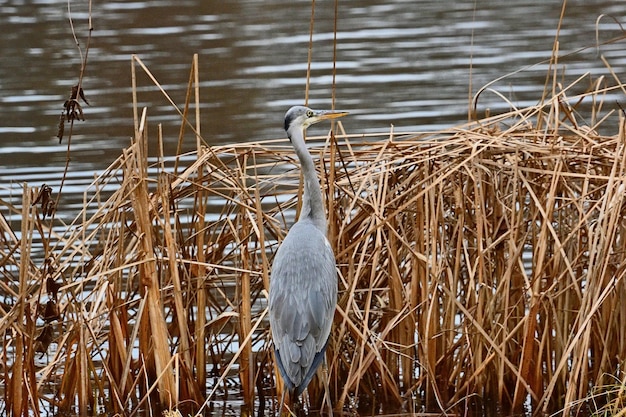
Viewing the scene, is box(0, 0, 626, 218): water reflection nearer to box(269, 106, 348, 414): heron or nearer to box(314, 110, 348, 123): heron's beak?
box(314, 110, 348, 123): heron's beak

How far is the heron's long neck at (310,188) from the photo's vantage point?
500 centimetres

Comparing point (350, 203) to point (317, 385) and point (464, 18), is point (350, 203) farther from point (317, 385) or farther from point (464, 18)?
point (464, 18)

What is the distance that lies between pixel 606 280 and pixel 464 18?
12491 mm

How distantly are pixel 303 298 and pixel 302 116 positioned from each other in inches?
34.9

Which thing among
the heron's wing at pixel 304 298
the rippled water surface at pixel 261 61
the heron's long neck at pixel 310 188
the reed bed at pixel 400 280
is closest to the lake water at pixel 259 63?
the rippled water surface at pixel 261 61

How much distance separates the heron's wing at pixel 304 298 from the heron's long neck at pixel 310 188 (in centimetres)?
12

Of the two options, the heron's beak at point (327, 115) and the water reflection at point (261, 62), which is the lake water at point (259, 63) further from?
the heron's beak at point (327, 115)

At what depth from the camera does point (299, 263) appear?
4.84m

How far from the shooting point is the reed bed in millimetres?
4938

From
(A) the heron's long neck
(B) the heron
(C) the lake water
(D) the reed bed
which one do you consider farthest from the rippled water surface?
(B) the heron

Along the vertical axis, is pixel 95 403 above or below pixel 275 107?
below

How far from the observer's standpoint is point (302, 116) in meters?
5.19

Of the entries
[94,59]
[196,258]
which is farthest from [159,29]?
[196,258]

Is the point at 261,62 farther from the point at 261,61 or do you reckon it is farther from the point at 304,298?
the point at 304,298
